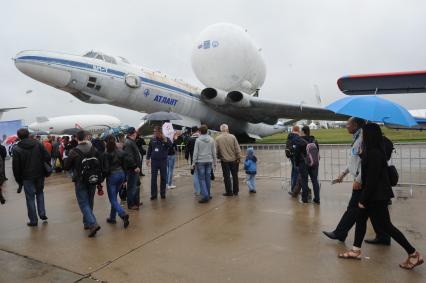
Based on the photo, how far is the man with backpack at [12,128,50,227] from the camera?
4844 millimetres

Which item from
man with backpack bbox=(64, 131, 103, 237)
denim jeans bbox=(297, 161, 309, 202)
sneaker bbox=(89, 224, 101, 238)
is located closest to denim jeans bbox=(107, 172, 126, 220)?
man with backpack bbox=(64, 131, 103, 237)

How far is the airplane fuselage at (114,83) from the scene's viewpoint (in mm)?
10398

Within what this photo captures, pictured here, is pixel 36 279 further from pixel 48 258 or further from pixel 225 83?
pixel 225 83

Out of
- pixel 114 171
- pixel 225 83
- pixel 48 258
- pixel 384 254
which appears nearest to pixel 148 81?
pixel 225 83

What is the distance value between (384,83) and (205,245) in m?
8.48

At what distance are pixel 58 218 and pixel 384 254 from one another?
5.11 meters

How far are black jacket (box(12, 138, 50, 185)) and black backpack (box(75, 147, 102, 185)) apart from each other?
96cm

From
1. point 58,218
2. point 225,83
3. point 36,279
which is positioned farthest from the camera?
point 225,83

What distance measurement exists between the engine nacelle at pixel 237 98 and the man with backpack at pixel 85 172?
11.9 m

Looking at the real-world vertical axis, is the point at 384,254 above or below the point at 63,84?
below

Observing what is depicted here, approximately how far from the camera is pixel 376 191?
10.7ft

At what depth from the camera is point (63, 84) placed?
10906 mm

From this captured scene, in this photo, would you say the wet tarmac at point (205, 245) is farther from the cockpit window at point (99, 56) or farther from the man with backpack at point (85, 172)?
the cockpit window at point (99, 56)

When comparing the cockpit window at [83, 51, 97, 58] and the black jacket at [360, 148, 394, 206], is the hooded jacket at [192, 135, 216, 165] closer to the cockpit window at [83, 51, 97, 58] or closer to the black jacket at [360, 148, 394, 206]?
the black jacket at [360, 148, 394, 206]
